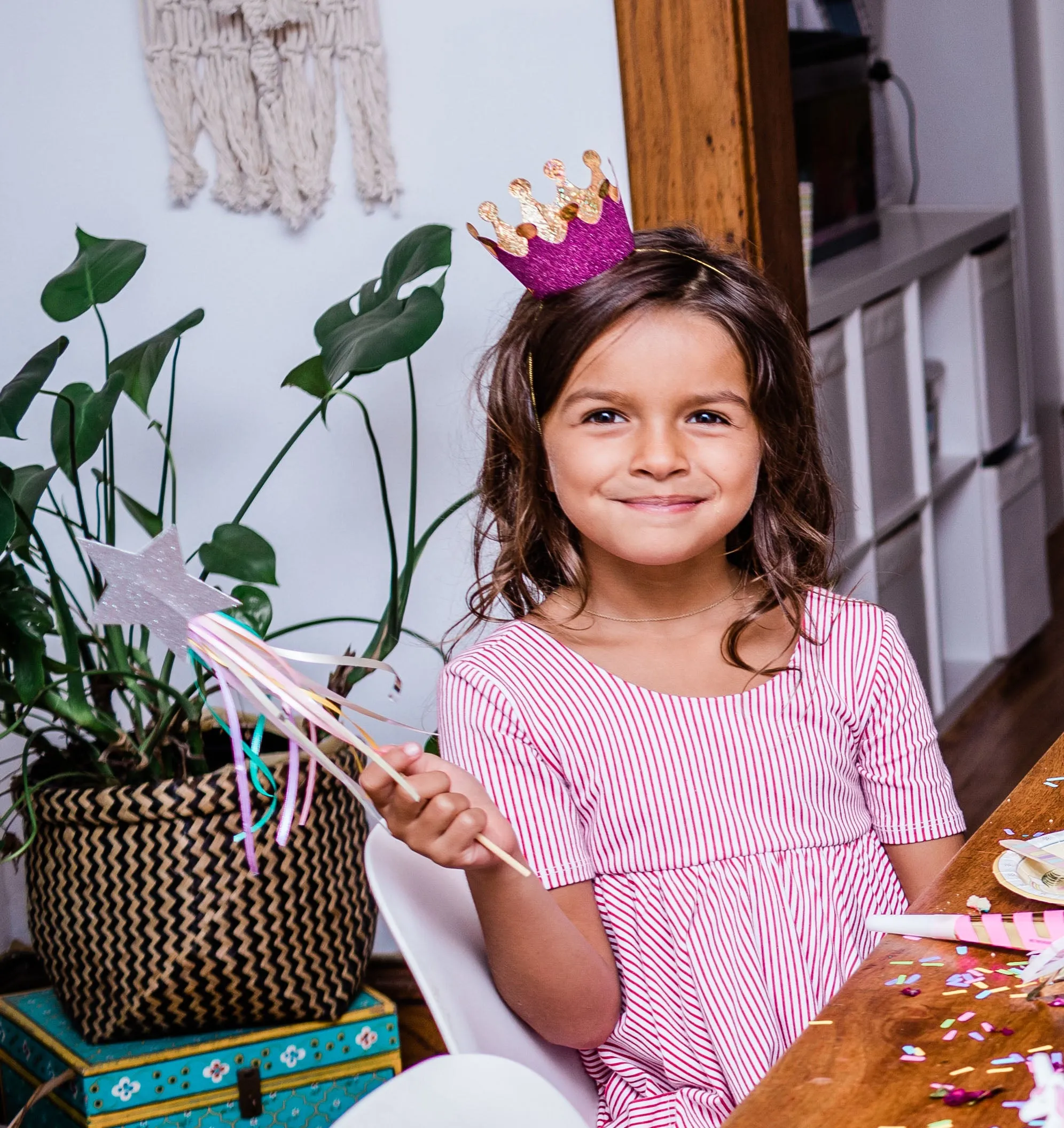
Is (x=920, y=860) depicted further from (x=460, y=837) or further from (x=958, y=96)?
(x=958, y=96)

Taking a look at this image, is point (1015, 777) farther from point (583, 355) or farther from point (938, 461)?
point (583, 355)

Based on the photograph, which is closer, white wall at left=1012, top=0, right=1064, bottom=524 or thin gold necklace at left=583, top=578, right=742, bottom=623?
thin gold necklace at left=583, top=578, right=742, bottom=623

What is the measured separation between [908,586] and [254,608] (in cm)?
158

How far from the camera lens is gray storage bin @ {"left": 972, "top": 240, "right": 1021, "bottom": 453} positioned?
3.27 meters

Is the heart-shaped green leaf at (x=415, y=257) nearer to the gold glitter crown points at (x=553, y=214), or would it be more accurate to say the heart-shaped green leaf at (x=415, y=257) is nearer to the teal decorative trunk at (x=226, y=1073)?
the gold glitter crown points at (x=553, y=214)

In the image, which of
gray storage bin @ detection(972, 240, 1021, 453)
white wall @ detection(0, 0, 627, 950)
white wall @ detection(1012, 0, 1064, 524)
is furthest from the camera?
white wall @ detection(1012, 0, 1064, 524)

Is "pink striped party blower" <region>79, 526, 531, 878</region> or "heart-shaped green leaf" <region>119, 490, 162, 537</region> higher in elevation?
"pink striped party blower" <region>79, 526, 531, 878</region>

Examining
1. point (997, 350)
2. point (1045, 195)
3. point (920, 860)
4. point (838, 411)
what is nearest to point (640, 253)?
point (920, 860)

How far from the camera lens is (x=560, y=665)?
1.24 meters

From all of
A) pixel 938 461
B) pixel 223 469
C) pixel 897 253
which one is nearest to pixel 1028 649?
pixel 938 461

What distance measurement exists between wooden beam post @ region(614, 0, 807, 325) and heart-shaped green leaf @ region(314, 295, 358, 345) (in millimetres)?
350

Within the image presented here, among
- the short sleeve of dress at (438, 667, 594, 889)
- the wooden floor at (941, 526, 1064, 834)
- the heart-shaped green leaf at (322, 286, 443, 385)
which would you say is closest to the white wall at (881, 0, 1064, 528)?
the wooden floor at (941, 526, 1064, 834)

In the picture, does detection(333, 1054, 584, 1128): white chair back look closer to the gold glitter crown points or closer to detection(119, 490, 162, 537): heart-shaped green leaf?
the gold glitter crown points

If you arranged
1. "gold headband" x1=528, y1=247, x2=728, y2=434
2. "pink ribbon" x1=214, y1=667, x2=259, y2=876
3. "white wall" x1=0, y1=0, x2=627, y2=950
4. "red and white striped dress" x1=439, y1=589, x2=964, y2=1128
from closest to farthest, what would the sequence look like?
"pink ribbon" x1=214, y1=667, x2=259, y2=876 → "red and white striped dress" x1=439, y1=589, x2=964, y2=1128 → "gold headband" x1=528, y1=247, x2=728, y2=434 → "white wall" x1=0, y1=0, x2=627, y2=950
